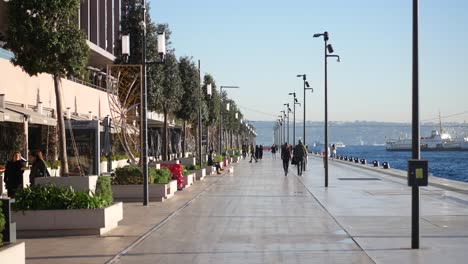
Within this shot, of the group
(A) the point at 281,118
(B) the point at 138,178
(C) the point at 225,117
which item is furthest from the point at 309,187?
(A) the point at 281,118

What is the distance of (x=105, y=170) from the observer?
3981 cm

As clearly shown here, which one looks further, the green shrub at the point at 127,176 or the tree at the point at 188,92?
the tree at the point at 188,92

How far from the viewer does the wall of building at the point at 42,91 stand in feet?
98.2

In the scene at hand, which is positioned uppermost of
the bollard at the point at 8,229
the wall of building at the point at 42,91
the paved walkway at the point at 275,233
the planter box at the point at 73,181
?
the wall of building at the point at 42,91

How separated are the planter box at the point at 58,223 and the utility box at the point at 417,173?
5.84 metres

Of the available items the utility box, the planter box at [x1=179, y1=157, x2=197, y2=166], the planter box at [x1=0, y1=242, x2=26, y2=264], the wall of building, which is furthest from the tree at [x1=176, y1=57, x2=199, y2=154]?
the planter box at [x1=0, y1=242, x2=26, y2=264]

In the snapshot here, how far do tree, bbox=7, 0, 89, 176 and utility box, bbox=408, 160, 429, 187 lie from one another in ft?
38.7

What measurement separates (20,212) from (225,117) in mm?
74241

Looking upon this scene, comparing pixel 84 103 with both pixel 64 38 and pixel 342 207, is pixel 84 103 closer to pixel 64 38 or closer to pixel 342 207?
pixel 64 38

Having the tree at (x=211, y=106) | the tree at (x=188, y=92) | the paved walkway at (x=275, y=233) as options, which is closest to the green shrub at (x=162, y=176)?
the paved walkway at (x=275, y=233)

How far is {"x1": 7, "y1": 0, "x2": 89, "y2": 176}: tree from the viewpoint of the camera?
72.6 feet

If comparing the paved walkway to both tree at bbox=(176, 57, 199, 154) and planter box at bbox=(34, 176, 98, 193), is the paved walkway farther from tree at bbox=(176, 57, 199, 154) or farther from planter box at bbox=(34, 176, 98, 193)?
tree at bbox=(176, 57, 199, 154)

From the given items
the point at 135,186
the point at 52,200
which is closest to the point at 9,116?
the point at 135,186

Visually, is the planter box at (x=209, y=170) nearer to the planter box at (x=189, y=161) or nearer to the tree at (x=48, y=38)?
the planter box at (x=189, y=161)
